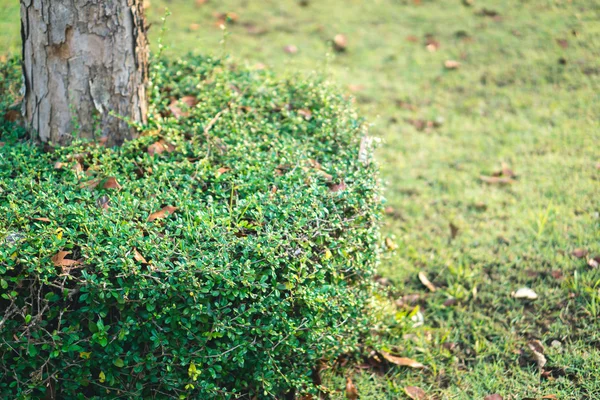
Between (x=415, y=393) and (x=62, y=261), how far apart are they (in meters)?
1.79

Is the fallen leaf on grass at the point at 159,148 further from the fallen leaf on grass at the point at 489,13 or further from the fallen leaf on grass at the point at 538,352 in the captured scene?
the fallen leaf on grass at the point at 489,13

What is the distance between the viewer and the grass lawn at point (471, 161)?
306cm

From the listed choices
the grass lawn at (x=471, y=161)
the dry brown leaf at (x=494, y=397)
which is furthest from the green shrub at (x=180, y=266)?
the dry brown leaf at (x=494, y=397)

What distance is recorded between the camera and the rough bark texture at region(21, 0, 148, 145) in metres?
2.79

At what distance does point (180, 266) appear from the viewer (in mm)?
2219

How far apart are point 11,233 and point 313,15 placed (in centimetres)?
471

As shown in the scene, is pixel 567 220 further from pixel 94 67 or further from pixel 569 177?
pixel 94 67

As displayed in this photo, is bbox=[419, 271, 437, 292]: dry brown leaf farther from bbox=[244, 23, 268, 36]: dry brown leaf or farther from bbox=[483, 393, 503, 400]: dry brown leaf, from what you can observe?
bbox=[244, 23, 268, 36]: dry brown leaf

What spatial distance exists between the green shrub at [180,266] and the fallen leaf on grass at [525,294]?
3.37ft

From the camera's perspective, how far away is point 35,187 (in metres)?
2.59

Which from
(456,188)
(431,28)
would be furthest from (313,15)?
(456,188)

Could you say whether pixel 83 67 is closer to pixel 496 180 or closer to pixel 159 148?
pixel 159 148

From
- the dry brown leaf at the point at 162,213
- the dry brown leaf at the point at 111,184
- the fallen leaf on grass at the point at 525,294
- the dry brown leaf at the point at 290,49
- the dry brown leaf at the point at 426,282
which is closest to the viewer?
the dry brown leaf at the point at 162,213

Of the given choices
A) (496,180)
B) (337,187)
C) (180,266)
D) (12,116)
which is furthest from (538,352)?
(12,116)
